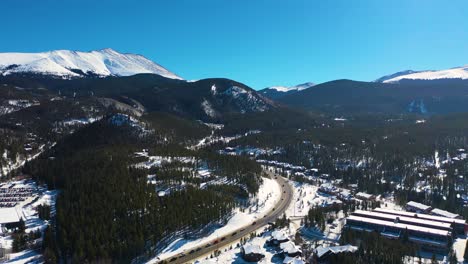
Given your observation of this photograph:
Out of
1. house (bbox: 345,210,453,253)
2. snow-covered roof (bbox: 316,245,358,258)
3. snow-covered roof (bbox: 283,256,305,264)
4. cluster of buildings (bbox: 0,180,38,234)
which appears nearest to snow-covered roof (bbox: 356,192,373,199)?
house (bbox: 345,210,453,253)

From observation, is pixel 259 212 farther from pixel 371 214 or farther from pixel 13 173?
pixel 13 173

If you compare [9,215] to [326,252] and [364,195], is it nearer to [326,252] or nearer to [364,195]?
[326,252]

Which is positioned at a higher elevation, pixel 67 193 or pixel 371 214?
pixel 67 193

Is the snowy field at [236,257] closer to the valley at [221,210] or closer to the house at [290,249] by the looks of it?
the valley at [221,210]

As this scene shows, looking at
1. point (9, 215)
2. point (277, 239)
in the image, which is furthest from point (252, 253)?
point (9, 215)

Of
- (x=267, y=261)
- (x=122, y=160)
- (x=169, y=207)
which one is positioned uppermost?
(x=122, y=160)

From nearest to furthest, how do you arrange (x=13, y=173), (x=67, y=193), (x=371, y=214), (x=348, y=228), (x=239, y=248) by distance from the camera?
(x=239, y=248) → (x=348, y=228) → (x=371, y=214) → (x=67, y=193) → (x=13, y=173)

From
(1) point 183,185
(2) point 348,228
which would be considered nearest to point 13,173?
(1) point 183,185
